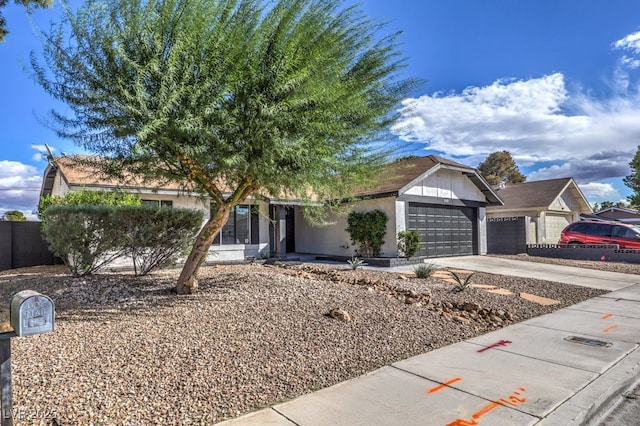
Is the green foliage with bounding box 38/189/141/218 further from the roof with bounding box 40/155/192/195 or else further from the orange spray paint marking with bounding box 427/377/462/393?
the orange spray paint marking with bounding box 427/377/462/393

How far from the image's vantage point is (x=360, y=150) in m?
7.65

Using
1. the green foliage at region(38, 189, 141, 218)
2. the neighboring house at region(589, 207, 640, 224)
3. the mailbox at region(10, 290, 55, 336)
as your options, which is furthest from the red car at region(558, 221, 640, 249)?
the neighboring house at region(589, 207, 640, 224)

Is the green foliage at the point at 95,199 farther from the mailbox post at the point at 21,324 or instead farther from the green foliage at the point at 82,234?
the mailbox post at the point at 21,324

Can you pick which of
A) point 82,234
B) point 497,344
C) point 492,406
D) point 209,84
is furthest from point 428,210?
point 492,406

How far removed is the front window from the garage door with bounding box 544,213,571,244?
1762 cm

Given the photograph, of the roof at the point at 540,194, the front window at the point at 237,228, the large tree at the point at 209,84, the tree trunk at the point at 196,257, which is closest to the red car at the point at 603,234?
the roof at the point at 540,194

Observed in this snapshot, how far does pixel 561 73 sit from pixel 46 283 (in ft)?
57.0

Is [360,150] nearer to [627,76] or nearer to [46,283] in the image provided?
[46,283]

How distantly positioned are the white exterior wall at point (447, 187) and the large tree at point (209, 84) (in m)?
9.52

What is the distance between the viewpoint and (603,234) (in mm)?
18141

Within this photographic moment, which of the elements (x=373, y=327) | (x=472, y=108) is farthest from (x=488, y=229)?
(x=373, y=327)

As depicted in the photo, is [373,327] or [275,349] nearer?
[275,349]

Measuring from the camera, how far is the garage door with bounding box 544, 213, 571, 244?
23.8 metres

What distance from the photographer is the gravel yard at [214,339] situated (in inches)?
133
